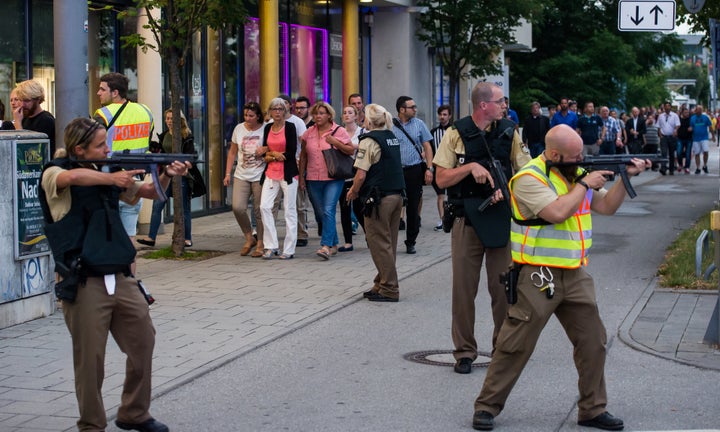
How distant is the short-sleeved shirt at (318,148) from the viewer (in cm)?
1322

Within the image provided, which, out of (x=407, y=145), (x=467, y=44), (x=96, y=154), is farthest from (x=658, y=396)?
(x=467, y=44)

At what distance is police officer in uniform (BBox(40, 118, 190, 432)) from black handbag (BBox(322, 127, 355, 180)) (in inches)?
278

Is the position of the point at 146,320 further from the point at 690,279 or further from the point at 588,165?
the point at 690,279

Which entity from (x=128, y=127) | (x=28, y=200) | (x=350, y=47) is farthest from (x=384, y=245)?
(x=350, y=47)

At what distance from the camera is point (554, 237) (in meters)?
6.18

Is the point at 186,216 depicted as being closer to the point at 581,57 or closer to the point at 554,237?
the point at 554,237

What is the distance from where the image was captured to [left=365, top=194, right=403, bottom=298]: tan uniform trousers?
10.4 meters

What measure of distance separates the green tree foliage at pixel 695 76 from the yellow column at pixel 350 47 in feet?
264

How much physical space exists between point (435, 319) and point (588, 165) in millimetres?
3642

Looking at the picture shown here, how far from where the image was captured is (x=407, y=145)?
13805 mm

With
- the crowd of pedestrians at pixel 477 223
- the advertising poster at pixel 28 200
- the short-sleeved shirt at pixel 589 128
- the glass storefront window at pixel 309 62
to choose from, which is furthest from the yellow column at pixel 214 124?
the short-sleeved shirt at pixel 589 128

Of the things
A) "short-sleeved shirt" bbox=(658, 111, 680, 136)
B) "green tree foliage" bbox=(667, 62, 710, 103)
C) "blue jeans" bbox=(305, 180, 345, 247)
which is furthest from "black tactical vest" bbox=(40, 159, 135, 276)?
"green tree foliage" bbox=(667, 62, 710, 103)

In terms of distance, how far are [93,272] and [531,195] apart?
2.31m

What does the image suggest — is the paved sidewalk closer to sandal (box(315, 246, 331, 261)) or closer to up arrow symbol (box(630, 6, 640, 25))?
sandal (box(315, 246, 331, 261))
